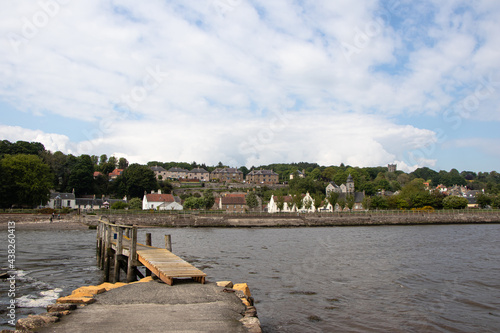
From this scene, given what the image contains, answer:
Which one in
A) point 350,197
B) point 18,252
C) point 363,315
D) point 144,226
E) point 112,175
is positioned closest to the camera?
point 363,315

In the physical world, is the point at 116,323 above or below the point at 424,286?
above

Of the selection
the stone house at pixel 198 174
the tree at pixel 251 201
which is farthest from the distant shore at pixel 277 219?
the stone house at pixel 198 174

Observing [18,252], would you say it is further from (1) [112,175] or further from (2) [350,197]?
(1) [112,175]

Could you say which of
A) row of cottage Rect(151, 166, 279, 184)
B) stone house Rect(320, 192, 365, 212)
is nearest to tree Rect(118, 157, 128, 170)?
row of cottage Rect(151, 166, 279, 184)

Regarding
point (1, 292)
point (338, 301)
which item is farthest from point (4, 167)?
point (338, 301)

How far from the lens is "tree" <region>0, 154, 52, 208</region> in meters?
72.9

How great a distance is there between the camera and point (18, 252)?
2831cm

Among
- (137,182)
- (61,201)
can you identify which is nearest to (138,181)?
(137,182)

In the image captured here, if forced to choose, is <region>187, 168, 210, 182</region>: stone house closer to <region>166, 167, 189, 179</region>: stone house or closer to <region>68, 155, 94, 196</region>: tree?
<region>166, 167, 189, 179</region>: stone house

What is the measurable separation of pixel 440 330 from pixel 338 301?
4125mm

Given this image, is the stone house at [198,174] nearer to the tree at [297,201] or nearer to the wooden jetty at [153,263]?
the tree at [297,201]

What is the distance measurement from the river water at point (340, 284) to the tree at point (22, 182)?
163 ft

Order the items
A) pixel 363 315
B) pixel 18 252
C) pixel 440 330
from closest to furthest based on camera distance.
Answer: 1. pixel 440 330
2. pixel 363 315
3. pixel 18 252

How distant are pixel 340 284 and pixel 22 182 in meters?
74.9
